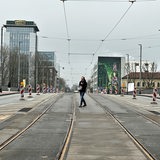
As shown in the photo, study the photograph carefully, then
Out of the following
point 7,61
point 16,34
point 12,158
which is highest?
point 16,34

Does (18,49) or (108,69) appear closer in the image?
(18,49)

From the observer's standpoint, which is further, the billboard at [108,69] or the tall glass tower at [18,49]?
the billboard at [108,69]

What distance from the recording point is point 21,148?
390 inches

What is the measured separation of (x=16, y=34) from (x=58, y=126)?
280 feet

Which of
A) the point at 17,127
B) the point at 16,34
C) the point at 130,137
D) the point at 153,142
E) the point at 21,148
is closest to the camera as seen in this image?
the point at 21,148

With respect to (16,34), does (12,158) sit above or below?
below

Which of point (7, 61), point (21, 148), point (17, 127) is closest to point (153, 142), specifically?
point (21, 148)

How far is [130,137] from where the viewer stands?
12.0m

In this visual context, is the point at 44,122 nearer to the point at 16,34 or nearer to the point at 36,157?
the point at 36,157

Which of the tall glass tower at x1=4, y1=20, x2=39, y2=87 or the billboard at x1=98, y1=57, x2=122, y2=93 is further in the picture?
the billboard at x1=98, y1=57, x2=122, y2=93

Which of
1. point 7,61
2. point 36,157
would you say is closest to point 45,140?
point 36,157

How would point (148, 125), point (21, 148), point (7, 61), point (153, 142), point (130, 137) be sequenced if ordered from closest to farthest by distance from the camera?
point (21, 148) < point (153, 142) < point (130, 137) < point (148, 125) < point (7, 61)

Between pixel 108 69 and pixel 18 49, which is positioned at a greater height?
pixel 18 49

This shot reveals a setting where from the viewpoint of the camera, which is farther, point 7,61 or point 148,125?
point 7,61
